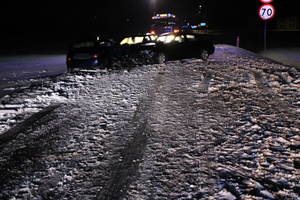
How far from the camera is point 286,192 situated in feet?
11.3

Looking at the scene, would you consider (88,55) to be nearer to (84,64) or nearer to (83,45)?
(84,64)

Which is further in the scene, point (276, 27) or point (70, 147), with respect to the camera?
point (276, 27)

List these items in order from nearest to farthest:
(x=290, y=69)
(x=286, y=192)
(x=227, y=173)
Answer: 1. (x=286, y=192)
2. (x=227, y=173)
3. (x=290, y=69)

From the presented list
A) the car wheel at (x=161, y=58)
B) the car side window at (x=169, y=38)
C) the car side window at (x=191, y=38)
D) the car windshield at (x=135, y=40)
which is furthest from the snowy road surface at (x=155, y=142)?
the car windshield at (x=135, y=40)

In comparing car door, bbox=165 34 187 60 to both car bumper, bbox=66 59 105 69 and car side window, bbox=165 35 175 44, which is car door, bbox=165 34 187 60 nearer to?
car side window, bbox=165 35 175 44

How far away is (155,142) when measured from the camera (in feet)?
16.5

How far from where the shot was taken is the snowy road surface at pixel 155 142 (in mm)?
3693

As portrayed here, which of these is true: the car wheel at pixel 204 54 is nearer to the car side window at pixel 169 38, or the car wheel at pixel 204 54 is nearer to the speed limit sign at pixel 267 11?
the car side window at pixel 169 38

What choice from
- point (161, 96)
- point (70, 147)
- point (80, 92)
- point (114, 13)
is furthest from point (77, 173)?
point (114, 13)

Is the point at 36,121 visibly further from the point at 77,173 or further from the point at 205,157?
the point at 205,157

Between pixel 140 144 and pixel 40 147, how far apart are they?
174 centimetres

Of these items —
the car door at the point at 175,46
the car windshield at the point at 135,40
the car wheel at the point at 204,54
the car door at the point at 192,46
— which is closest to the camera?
the car door at the point at 175,46

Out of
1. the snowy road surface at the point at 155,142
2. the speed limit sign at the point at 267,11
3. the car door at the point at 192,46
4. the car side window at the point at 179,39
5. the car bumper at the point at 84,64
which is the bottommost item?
the snowy road surface at the point at 155,142

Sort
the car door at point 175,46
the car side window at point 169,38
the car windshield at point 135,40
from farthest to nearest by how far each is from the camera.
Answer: the car windshield at point 135,40, the car side window at point 169,38, the car door at point 175,46
